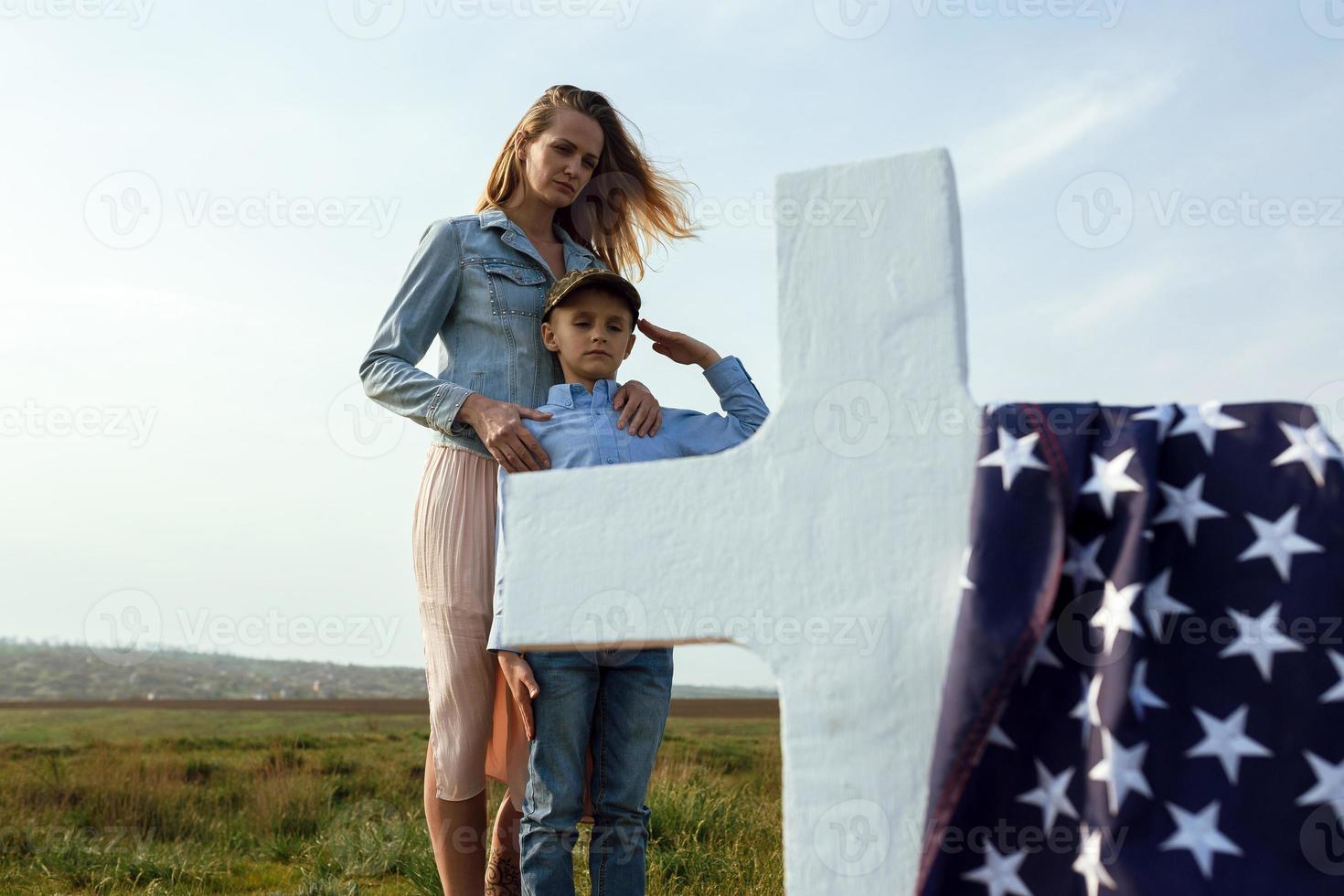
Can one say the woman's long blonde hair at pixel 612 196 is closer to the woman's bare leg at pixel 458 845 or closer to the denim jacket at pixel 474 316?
the denim jacket at pixel 474 316

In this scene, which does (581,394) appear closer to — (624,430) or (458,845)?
(624,430)

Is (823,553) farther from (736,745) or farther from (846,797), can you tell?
(736,745)

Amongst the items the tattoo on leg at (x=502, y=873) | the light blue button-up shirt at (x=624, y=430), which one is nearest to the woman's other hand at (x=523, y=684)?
the light blue button-up shirt at (x=624, y=430)

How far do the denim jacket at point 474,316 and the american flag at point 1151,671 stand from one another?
169 cm

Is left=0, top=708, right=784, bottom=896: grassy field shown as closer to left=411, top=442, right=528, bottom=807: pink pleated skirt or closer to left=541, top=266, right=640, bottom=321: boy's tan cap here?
left=411, top=442, right=528, bottom=807: pink pleated skirt

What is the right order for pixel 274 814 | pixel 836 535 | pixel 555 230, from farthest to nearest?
1. pixel 274 814
2. pixel 555 230
3. pixel 836 535

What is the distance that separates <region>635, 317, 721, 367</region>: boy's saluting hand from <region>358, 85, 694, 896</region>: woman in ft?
1.01

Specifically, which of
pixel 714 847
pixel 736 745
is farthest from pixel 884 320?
pixel 736 745

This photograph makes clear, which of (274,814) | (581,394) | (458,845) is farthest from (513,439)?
(274,814)

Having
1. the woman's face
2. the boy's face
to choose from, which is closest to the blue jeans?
the boy's face

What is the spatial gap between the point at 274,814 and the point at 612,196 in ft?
17.1

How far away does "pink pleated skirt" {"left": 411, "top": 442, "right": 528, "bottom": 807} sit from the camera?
3057 millimetres

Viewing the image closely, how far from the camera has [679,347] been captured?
314 centimetres

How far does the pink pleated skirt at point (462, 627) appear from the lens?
3.06 meters
